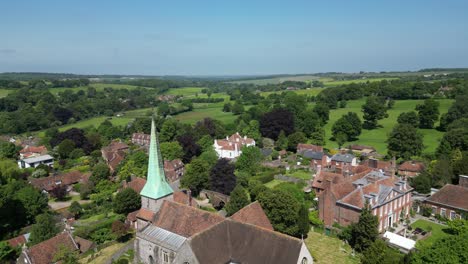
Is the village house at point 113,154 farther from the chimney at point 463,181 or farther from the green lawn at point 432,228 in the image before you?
the chimney at point 463,181

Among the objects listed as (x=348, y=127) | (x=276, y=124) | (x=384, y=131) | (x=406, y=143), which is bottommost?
(x=384, y=131)

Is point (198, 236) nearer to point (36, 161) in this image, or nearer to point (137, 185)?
point (137, 185)

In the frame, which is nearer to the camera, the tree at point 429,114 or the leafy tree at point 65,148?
the leafy tree at point 65,148

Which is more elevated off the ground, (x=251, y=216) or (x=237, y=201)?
(x=251, y=216)

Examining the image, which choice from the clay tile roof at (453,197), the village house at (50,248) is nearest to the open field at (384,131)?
the clay tile roof at (453,197)

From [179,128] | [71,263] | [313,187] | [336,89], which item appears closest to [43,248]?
[71,263]

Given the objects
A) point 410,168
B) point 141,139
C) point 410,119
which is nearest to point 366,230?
point 410,168

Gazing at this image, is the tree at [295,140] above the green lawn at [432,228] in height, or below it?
above
